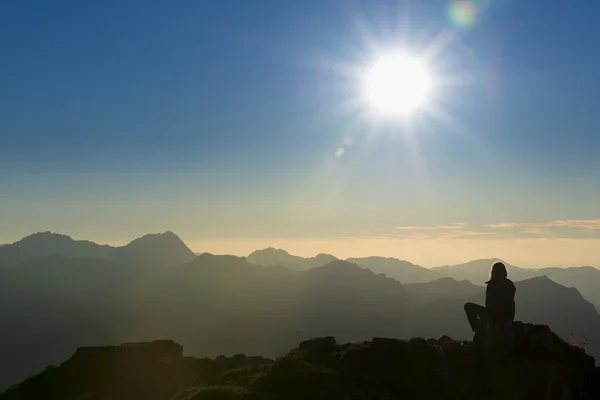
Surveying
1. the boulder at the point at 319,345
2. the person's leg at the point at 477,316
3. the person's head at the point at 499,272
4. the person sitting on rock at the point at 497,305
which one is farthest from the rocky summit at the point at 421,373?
the person's head at the point at 499,272

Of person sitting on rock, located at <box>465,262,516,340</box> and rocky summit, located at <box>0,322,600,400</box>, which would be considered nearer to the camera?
rocky summit, located at <box>0,322,600,400</box>

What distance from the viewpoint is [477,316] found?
102 ft

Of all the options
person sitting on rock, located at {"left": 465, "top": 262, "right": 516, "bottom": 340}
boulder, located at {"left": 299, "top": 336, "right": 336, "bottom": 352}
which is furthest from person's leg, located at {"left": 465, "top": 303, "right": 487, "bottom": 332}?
boulder, located at {"left": 299, "top": 336, "right": 336, "bottom": 352}

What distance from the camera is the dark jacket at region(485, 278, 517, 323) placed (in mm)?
29875

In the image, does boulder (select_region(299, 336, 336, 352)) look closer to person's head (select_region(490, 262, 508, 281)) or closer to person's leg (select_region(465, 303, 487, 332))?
person's leg (select_region(465, 303, 487, 332))

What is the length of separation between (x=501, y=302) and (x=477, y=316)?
2053 millimetres

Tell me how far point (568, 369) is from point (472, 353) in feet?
17.6

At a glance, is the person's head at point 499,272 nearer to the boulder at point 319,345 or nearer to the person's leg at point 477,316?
the person's leg at point 477,316

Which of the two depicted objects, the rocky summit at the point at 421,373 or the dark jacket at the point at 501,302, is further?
the dark jacket at the point at 501,302

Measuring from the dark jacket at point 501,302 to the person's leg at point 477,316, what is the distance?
0.47m

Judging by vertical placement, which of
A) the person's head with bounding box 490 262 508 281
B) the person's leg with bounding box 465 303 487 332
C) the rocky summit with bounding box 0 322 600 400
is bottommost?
the rocky summit with bounding box 0 322 600 400

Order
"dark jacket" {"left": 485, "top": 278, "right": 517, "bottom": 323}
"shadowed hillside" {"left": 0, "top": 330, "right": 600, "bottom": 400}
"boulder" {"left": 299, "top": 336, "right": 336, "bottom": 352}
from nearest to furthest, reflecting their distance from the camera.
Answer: "shadowed hillside" {"left": 0, "top": 330, "right": 600, "bottom": 400} → "dark jacket" {"left": 485, "top": 278, "right": 517, "bottom": 323} → "boulder" {"left": 299, "top": 336, "right": 336, "bottom": 352}

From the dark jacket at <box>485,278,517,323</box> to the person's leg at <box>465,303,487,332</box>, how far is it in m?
0.47

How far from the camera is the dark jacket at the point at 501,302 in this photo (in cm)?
2988
